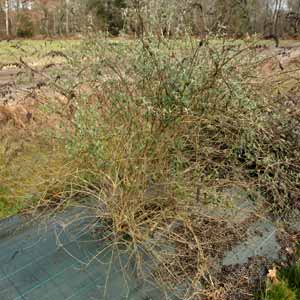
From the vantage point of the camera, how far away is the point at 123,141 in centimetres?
240

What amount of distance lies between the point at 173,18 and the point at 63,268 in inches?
85.9

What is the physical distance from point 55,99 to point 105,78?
65cm

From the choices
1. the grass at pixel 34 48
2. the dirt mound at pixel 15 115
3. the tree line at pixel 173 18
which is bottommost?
the dirt mound at pixel 15 115

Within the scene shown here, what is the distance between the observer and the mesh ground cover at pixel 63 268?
5.85ft

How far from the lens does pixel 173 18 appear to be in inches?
118

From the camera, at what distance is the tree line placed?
2816 mm

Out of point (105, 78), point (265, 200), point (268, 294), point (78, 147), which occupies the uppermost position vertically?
point (105, 78)

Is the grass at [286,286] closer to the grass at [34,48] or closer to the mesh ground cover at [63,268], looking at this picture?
the mesh ground cover at [63,268]

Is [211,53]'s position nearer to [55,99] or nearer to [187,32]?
[187,32]

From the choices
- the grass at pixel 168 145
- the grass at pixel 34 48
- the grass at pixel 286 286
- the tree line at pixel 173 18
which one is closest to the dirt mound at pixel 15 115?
the grass at pixel 34 48

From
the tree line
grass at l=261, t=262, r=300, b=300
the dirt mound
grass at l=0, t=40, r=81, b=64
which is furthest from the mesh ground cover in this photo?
the dirt mound

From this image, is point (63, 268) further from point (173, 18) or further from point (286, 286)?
point (173, 18)

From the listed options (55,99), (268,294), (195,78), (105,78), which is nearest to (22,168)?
(55,99)

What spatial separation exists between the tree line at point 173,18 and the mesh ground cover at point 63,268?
1578 mm
